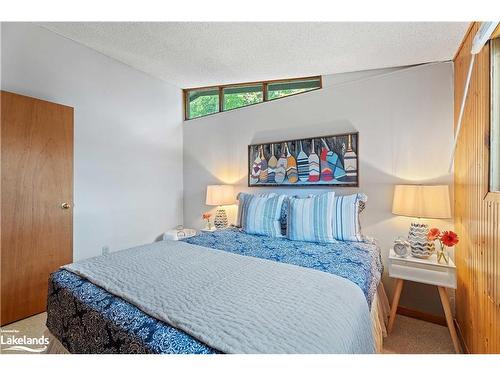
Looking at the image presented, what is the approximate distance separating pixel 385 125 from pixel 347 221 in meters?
1.03

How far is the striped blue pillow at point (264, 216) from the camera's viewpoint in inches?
90.4

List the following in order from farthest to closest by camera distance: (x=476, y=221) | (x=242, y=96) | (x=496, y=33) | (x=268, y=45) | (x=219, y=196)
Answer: (x=242, y=96)
(x=219, y=196)
(x=268, y=45)
(x=476, y=221)
(x=496, y=33)

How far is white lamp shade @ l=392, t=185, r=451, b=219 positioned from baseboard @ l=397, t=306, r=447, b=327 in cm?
94

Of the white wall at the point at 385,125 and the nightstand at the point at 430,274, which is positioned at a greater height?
the white wall at the point at 385,125

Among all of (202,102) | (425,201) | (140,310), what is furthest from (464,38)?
(202,102)

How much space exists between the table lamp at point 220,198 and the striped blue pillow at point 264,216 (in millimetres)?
677

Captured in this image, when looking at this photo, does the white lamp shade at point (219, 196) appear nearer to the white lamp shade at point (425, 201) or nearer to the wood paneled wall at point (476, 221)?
the white lamp shade at point (425, 201)

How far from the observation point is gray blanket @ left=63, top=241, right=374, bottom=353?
31.2 inches

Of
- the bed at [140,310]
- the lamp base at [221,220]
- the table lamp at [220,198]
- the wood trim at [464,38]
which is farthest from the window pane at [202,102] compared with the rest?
the wood trim at [464,38]

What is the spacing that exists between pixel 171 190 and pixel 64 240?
1536mm

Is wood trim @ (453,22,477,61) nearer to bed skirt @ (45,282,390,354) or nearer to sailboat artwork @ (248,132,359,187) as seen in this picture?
sailboat artwork @ (248,132,359,187)

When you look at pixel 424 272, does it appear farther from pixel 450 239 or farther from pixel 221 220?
pixel 221 220

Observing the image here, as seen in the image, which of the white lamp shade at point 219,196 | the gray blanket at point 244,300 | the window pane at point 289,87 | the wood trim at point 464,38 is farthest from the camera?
the white lamp shade at point 219,196

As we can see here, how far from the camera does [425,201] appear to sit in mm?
1813
